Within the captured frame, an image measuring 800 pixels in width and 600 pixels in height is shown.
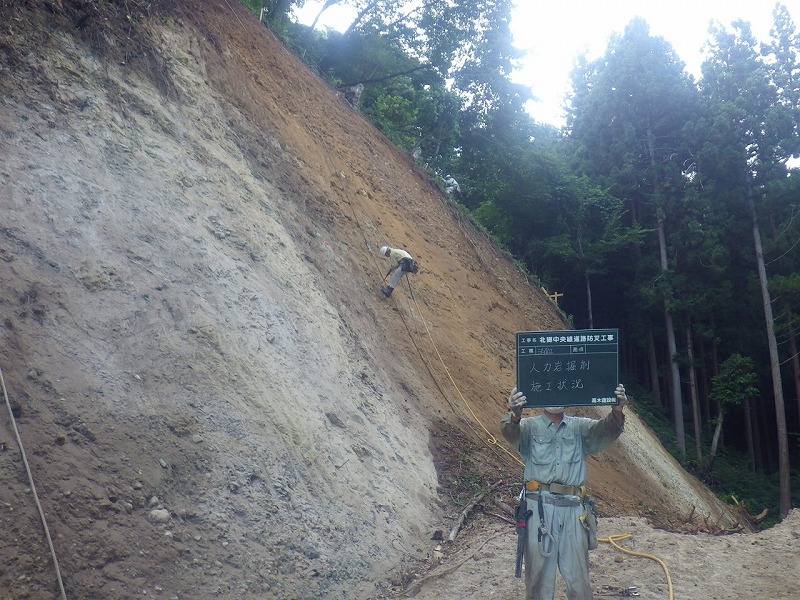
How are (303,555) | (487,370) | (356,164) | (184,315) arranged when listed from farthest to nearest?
(356,164) < (487,370) < (184,315) < (303,555)

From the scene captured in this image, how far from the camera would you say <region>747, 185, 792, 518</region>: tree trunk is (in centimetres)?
2045

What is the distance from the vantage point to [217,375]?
6648 mm

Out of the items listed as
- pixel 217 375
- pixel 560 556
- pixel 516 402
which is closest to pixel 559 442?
pixel 516 402

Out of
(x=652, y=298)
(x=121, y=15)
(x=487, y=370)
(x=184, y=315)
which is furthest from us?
(x=652, y=298)

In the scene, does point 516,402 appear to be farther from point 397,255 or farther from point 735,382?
point 735,382

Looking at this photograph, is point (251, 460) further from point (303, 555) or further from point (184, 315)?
point (184, 315)

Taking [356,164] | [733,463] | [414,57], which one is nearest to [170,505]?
[356,164]

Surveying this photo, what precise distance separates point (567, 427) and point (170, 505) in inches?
114

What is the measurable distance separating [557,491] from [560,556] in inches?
16.5

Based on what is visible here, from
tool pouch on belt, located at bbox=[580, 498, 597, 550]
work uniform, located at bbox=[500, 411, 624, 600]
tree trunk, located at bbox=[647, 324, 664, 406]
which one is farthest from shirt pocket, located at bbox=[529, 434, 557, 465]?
tree trunk, located at bbox=[647, 324, 664, 406]

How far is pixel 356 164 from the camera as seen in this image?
14.4 metres

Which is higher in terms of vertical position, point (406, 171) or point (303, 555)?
point (406, 171)

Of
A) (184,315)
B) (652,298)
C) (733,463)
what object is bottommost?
(733,463)

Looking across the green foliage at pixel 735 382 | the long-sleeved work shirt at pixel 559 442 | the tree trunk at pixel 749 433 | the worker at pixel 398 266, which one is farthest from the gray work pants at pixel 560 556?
the tree trunk at pixel 749 433
